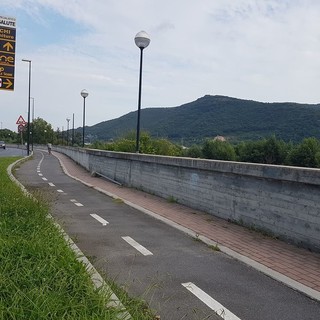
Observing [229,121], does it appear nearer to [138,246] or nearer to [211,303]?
[138,246]

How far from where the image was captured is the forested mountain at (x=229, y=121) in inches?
3996

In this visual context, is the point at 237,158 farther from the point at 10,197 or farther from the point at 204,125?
the point at 10,197

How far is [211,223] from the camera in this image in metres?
8.52

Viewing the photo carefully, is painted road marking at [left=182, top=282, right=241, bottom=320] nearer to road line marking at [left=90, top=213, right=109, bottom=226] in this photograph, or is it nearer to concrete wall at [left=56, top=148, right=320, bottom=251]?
concrete wall at [left=56, top=148, right=320, bottom=251]

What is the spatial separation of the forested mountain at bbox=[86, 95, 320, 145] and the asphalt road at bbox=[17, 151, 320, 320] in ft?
290

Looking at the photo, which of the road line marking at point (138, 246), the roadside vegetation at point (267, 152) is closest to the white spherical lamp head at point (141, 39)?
the road line marking at point (138, 246)

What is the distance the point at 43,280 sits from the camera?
156 inches

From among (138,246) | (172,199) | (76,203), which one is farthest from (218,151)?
(138,246)

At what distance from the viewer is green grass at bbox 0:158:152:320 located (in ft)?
10.8

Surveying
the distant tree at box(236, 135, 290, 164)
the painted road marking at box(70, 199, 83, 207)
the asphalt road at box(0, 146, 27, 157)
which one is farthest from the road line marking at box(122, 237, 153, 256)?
the distant tree at box(236, 135, 290, 164)

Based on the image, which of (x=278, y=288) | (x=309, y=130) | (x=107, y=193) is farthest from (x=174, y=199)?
(x=309, y=130)

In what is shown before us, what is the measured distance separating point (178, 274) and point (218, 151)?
67.5 m

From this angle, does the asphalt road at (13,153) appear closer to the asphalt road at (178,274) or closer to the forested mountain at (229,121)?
the forested mountain at (229,121)

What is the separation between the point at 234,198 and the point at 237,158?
6742 cm
